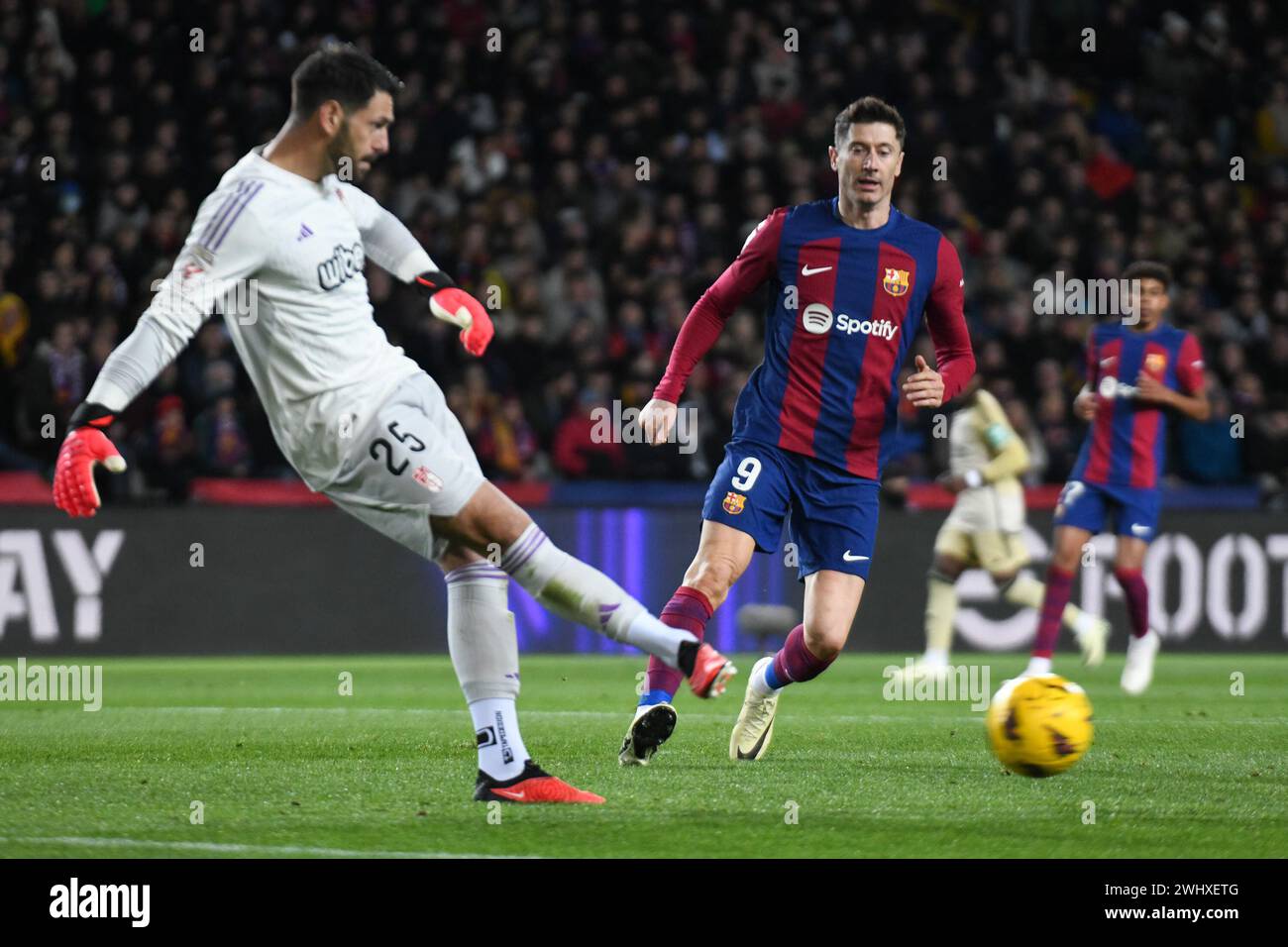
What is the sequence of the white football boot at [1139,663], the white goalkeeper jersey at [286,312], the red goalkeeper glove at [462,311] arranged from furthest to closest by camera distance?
the white football boot at [1139,663]
the red goalkeeper glove at [462,311]
the white goalkeeper jersey at [286,312]

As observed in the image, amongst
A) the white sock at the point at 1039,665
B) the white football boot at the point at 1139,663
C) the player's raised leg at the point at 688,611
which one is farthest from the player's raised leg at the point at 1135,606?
the player's raised leg at the point at 688,611

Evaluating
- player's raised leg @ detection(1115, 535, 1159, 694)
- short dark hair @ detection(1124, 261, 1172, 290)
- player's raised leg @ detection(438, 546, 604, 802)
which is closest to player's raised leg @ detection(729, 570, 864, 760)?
player's raised leg @ detection(438, 546, 604, 802)

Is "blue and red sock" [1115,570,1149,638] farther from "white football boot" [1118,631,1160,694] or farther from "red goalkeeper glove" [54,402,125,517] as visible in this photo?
"red goalkeeper glove" [54,402,125,517]

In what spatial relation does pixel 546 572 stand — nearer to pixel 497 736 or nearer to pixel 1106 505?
pixel 497 736

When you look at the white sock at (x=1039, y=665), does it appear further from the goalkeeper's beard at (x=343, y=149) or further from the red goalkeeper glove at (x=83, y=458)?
the red goalkeeper glove at (x=83, y=458)

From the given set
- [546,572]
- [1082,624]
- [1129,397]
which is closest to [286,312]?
[546,572]

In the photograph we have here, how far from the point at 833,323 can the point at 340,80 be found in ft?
6.82

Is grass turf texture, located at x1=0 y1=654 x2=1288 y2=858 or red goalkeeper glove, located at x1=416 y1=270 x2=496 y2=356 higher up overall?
red goalkeeper glove, located at x1=416 y1=270 x2=496 y2=356

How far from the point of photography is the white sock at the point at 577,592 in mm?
5059

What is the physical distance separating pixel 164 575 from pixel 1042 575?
6.18 metres

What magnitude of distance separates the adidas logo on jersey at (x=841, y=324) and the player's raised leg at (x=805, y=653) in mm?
830

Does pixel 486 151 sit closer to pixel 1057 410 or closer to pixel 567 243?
pixel 567 243

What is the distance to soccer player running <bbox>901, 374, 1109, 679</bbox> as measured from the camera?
1136cm

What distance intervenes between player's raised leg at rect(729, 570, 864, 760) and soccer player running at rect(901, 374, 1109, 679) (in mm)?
4578
